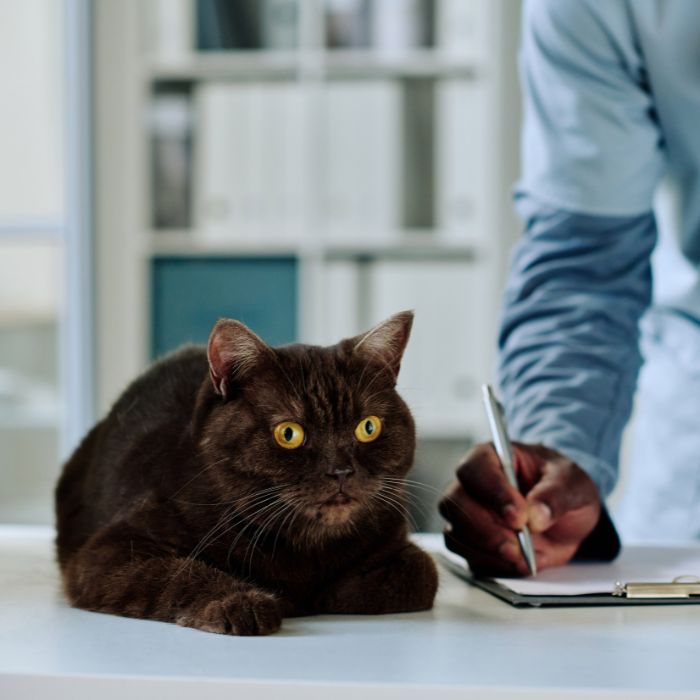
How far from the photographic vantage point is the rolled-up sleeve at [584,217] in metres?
1.02

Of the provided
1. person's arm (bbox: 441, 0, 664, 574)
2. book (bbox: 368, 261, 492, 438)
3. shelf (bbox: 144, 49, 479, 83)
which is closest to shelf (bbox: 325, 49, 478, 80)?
shelf (bbox: 144, 49, 479, 83)

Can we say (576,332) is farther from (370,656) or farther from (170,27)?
(170,27)

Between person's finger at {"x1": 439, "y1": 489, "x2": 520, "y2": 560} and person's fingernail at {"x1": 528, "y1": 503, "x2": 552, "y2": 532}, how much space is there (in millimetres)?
30

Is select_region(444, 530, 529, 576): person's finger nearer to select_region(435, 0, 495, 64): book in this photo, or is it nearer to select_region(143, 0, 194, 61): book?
select_region(435, 0, 495, 64): book

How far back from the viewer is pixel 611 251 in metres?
1.08

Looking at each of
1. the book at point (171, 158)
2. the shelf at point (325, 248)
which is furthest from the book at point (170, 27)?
the shelf at point (325, 248)

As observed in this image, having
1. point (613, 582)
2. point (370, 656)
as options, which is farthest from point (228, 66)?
point (370, 656)

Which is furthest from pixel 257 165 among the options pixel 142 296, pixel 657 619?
pixel 657 619

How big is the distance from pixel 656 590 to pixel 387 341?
247mm

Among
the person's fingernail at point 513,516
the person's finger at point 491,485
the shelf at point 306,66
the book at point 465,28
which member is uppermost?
the book at point 465,28

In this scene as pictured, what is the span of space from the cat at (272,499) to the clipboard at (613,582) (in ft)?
0.24

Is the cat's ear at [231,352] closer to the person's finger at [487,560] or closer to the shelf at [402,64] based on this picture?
the person's finger at [487,560]

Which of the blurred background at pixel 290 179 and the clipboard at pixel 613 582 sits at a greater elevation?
the blurred background at pixel 290 179

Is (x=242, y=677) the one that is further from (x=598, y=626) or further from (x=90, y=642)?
(x=598, y=626)
